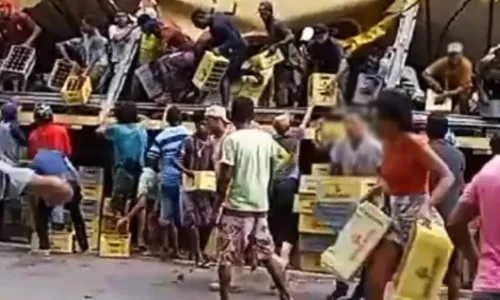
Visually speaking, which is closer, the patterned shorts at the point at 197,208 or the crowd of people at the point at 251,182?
the crowd of people at the point at 251,182

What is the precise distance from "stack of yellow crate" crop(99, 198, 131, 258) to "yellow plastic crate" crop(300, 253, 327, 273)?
235 cm

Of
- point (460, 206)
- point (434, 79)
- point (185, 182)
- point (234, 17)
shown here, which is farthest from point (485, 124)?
point (460, 206)

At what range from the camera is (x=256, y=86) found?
16734mm

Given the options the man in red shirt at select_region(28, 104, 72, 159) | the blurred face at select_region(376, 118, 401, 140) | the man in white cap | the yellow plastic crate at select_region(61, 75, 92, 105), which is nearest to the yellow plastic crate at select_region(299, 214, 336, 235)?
the man in white cap

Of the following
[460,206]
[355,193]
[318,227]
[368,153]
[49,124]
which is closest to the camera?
[368,153]

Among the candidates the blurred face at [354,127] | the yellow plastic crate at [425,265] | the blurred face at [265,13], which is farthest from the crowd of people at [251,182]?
the blurred face at [265,13]

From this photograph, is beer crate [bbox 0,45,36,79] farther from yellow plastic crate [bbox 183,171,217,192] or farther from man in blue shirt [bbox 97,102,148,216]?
yellow plastic crate [bbox 183,171,217,192]

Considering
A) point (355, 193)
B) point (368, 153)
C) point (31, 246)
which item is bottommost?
point (31, 246)

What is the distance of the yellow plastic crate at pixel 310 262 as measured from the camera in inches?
573

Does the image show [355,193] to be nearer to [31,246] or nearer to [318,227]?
[318,227]

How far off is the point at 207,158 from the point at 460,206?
8203mm

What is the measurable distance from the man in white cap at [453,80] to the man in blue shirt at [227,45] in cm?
241

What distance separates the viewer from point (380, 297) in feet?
28.6

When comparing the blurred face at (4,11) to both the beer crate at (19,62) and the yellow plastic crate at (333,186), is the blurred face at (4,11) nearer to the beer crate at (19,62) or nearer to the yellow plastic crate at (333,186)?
the beer crate at (19,62)
